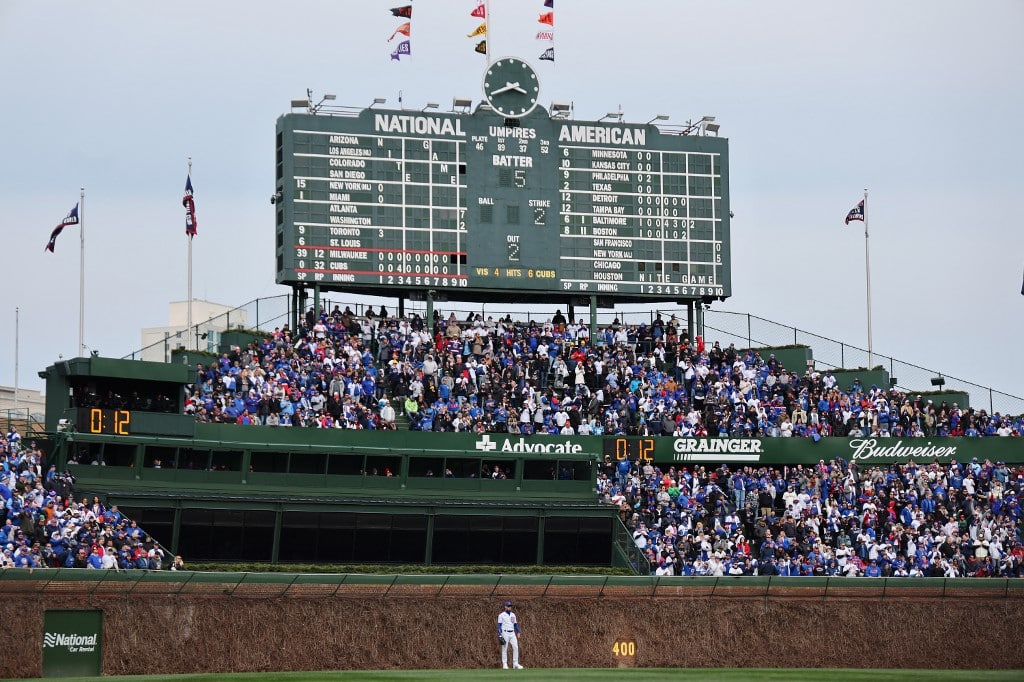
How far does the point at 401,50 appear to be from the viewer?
5019cm

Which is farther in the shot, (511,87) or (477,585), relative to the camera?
(511,87)

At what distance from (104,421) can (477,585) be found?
10.9 meters

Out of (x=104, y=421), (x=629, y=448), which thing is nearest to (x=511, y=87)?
(x=629, y=448)

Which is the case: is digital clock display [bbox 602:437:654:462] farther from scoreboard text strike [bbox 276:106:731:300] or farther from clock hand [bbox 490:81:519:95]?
clock hand [bbox 490:81:519:95]

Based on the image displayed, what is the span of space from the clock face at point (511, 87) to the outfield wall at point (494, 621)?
18977 mm

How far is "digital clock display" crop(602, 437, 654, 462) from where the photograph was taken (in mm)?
46875

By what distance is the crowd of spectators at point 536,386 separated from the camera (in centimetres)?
4500

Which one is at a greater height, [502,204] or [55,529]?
[502,204]

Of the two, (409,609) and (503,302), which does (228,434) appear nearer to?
(409,609)

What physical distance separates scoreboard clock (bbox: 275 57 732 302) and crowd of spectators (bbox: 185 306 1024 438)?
162 cm

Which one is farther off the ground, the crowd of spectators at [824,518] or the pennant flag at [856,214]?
the pennant flag at [856,214]

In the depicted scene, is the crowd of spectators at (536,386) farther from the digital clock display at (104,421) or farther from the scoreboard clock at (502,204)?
the digital clock display at (104,421)

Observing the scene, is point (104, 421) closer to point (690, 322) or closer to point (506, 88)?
point (506, 88)

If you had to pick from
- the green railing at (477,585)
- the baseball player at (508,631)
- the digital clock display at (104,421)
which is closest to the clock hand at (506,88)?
the digital clock display at (104,421)
